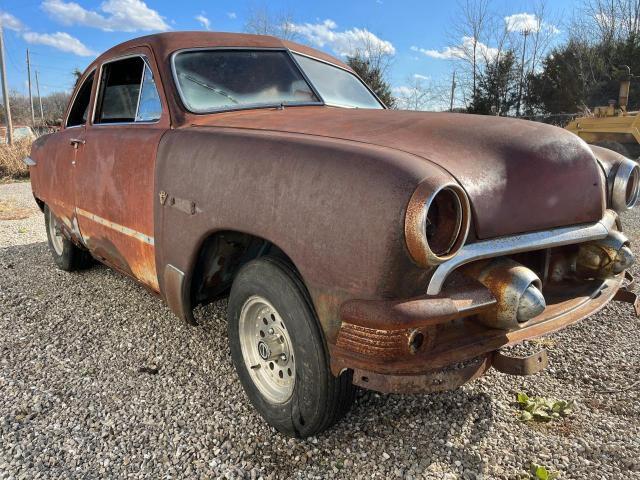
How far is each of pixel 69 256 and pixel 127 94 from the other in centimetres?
192

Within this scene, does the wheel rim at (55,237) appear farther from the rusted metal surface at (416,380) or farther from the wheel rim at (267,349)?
the rusted metal surface at (416,380)

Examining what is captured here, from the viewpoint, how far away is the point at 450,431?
2.34 meters

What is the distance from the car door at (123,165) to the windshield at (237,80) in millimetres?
192

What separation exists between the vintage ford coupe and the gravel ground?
0.84ft

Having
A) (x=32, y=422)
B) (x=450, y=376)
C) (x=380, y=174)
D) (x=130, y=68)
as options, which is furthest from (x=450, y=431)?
(x=130, y=68)

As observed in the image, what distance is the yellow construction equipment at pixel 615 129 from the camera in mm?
12352

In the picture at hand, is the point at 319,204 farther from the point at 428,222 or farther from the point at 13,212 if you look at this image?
the point at 13,212

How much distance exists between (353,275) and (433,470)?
37.9 inches

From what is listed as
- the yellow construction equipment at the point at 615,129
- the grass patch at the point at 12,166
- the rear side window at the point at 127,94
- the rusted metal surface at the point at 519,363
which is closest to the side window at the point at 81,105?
the rear side window at the point at 127,94

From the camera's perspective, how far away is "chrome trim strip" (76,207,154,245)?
2.90m

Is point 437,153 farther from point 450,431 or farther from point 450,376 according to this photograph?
point 450,431

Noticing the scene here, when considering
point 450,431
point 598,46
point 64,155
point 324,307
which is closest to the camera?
point 324,307

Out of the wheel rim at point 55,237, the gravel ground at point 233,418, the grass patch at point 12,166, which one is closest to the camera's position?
the gravel ground at point 233,418

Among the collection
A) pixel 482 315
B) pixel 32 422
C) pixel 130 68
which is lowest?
pixel 32 422
